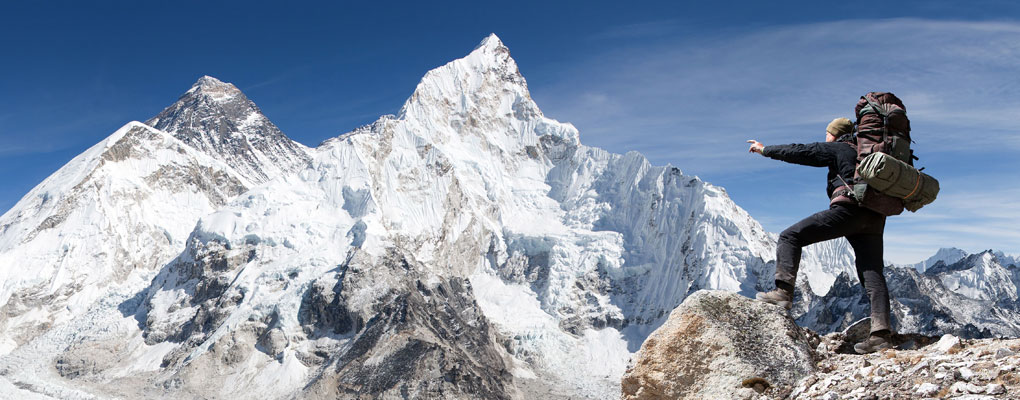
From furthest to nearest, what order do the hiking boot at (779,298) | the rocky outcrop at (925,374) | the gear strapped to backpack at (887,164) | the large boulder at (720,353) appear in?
the hiking boot at (779,298) → the large boulder at (720,353) → the gear strapped to backpack at (887,164) → the rocky outcrop at (925,374)

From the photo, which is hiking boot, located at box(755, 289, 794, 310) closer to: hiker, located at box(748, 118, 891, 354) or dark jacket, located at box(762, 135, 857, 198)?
hiker, located at box(748, 118, 891, 354)

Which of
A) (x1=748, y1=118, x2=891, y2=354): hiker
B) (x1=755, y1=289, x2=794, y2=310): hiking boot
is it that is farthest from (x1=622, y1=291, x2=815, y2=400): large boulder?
(x1=748, y1=118, x2=891, y2=354): hiker

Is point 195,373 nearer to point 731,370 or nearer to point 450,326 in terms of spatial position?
point 450,326

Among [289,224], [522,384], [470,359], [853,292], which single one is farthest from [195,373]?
[853,292]

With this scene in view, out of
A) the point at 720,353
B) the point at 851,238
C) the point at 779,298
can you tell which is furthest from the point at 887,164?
the point at 720,353

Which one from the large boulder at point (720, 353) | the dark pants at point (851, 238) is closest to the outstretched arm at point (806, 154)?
the dark pants at point (851, 238)

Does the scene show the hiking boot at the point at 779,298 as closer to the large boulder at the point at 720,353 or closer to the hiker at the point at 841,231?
the hiker at the point at 841,231
